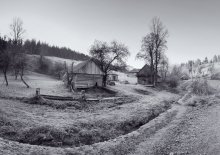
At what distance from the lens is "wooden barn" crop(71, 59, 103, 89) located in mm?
28188

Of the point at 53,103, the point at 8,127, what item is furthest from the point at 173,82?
the point at 8,127

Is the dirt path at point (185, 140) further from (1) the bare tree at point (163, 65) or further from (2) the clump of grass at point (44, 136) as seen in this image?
(1) the bare tree at point (163, 65)

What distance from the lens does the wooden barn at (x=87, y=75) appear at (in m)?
28.2

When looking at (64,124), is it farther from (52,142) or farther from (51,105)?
(51,105)

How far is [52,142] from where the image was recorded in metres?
8.24

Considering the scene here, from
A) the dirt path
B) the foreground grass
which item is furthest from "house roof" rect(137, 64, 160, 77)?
the foreground grass

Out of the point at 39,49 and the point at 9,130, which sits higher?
the point at 39,49

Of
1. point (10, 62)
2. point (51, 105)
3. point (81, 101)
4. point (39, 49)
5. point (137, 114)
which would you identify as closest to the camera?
point (137, 114)

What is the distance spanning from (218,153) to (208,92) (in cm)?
2244

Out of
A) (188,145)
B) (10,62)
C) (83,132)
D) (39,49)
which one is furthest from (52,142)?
(39,49)

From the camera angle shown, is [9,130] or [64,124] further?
[64,124]

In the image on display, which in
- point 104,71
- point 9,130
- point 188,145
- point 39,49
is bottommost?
point 188,145

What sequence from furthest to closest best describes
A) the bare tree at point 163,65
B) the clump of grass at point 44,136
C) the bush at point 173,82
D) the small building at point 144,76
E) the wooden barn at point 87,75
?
the small building at point 144,76 < the bare tree at point 163,65 < the bush at point 173,82 < the wooden barn at point 87,75 < the clump of grass at point 44,136

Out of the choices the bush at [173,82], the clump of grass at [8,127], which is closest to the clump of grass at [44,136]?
the clump of grass at [8,127]
